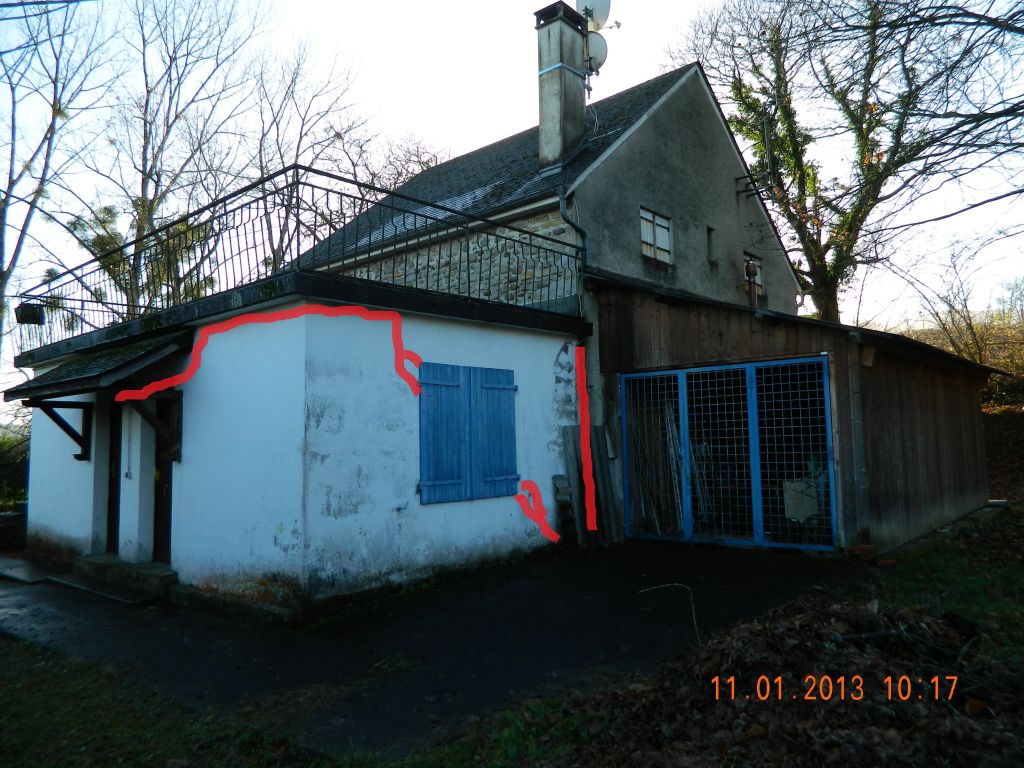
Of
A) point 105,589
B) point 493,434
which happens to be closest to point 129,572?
point 105,589

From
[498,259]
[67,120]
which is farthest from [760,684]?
[67,120]

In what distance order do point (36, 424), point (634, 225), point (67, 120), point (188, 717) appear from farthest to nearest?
point (67, 120), point (634, 225), point (36, 424), point (188, 717)

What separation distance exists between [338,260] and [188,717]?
930 cm

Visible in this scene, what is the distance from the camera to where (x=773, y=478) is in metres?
9.17

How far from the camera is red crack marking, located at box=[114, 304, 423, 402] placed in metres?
6.45

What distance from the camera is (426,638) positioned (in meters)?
5.58

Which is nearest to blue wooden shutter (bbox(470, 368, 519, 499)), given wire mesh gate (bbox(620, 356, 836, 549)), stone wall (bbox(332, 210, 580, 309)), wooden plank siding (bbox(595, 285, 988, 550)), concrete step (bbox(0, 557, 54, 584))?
stone wall (bbox(332, 210, 580, 309))

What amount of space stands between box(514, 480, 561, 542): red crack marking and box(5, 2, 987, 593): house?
103 millimetres

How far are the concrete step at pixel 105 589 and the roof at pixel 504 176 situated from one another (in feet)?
16.7

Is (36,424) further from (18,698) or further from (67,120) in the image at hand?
(67,120)

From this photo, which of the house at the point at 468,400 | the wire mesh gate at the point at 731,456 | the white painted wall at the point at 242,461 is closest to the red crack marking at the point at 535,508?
the house at the point at 468,400

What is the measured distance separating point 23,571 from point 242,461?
15.7ft

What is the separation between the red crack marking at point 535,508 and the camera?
8.55m

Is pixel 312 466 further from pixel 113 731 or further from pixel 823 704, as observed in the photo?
pixel 823 704
